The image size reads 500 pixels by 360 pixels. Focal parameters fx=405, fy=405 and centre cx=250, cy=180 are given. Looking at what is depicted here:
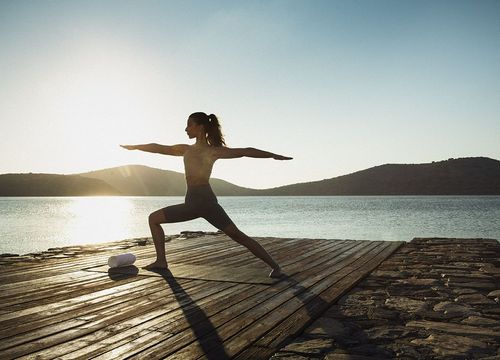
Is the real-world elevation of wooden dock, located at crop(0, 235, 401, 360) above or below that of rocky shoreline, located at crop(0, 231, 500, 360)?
above

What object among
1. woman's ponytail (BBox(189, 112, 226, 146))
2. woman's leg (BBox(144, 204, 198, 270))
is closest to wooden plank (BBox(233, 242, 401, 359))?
woman's leg (BBox(144, 204, 198, 270))

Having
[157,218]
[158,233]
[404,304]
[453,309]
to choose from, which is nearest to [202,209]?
[157,218]

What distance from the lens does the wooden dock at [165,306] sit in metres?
2.93

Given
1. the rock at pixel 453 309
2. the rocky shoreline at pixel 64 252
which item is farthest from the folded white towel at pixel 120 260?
the rock at pixel 453 309

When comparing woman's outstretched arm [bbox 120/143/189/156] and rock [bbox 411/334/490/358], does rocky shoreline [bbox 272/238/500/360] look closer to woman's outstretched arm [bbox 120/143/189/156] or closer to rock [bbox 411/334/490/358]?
rock [bbox 411/334/490/358]

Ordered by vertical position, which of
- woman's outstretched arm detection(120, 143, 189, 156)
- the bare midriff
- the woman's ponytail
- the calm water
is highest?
the woman's ponytail

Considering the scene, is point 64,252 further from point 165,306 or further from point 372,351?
point 372,351

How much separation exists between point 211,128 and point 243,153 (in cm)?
65

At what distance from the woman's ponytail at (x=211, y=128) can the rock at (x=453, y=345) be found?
3.49 m

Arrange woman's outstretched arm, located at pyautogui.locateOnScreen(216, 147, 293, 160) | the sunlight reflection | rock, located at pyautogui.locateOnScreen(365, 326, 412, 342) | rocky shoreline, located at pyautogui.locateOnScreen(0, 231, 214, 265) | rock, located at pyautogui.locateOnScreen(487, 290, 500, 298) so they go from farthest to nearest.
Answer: the sunlight reflection < rocky shoreline, located at pyautogui.locateOnScreen(0, 231, 214, 265) < woman's outstretched arm, located at pyautogui.locateOnScreen(216, 147, 293, 160) < rock, located at pyautogui.locateOnScreen(487, 290, 500, 298) < rock, located at pyautogui.locateOnScreen(365, 326, 412, 342)

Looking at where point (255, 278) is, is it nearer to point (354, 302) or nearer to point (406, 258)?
point (354, 302)

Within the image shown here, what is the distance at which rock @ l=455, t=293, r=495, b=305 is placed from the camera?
450 centimetres

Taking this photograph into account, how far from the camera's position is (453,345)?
3.11m

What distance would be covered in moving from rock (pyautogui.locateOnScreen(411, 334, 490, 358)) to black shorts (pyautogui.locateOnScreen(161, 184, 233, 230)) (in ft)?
9.47
